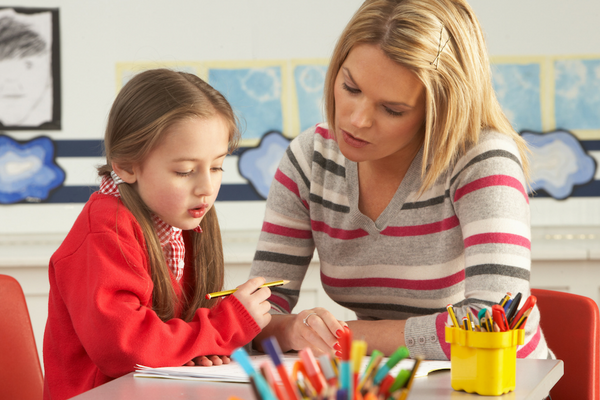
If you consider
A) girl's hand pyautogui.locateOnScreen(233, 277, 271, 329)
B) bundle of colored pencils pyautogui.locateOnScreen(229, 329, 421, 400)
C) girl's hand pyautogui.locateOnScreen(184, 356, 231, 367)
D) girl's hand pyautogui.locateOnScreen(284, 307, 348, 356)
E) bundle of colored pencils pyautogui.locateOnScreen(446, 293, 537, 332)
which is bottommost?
girl's hand pyautogui.locateOnScreen(184, 356, 231, 367)

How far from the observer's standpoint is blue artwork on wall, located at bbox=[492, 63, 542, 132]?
2078 mm

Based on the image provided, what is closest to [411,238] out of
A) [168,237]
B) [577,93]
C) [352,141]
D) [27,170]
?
[352,141]

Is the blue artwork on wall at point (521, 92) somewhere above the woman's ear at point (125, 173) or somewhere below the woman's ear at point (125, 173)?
above

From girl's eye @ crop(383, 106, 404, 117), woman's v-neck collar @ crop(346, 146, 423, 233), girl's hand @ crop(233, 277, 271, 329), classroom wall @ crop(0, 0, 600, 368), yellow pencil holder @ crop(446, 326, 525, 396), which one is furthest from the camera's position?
classroom wall @ crop(0, 0, 600, 368)

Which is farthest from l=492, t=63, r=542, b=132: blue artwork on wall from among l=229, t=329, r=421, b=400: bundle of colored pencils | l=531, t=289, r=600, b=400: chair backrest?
l=229, t=329, r=421, b=400: bundle of colored pencils

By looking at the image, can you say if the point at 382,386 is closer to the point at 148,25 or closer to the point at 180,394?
the point at 180,394

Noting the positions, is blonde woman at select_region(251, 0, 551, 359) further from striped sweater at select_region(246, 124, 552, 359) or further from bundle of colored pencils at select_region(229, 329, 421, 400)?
bundle of colored pencils at select_region(229, 329, 421, 400)

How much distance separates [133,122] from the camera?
0.98 m

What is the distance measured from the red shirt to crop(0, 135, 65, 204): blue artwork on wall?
125cm

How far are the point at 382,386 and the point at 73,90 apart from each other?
6.44ft

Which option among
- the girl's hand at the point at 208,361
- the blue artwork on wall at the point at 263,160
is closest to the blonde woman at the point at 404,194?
the girl's hand at the point at 208,361

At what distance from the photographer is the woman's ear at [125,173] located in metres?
0.99

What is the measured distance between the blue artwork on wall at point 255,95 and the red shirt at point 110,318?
3.89 ft

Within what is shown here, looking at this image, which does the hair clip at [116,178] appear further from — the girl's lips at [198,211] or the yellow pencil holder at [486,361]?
the yellow pencil holder at [486,361]
